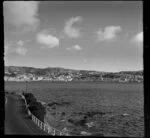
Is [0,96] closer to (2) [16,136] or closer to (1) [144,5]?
(2) [16,136]

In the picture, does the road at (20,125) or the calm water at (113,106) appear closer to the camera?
the road at (20,125)

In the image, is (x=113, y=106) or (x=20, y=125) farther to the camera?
(x=113, y=106)

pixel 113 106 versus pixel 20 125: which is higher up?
pixel 20 125

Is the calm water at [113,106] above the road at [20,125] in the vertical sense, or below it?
below

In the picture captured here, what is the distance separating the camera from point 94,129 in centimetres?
1369

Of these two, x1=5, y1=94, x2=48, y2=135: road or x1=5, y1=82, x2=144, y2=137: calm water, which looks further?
x1=5, y1=82, x2=144, y2=137: calm water

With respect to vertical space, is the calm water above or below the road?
below
